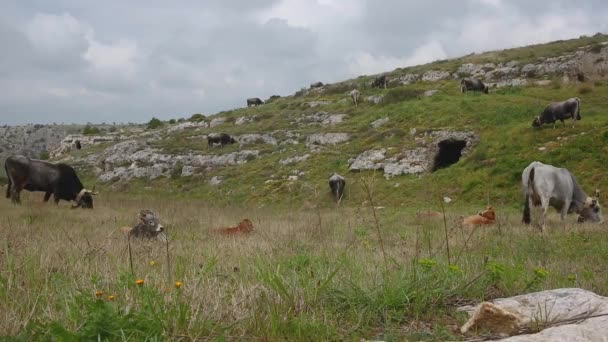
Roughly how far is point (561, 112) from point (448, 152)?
256 inches

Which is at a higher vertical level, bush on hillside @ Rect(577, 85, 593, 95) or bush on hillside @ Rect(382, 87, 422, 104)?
bush on hillside @ Rect(382, 87, 422, 104)

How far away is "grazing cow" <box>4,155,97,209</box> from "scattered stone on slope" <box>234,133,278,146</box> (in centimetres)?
2200

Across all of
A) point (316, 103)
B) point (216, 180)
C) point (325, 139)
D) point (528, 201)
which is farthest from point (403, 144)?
point (316, 103)

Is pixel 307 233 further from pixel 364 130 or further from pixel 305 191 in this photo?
pixel 364 130

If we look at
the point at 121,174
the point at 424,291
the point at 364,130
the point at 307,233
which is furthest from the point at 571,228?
the point at 121,174

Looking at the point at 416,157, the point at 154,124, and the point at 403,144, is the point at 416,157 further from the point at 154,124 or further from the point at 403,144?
the point at 154,124

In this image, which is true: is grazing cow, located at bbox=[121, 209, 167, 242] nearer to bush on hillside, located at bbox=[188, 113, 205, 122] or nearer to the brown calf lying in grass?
the brown calf lying in grass

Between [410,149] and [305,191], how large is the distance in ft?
22.0

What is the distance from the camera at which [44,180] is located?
72.0 ft

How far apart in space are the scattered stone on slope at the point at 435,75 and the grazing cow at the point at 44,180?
136 feet

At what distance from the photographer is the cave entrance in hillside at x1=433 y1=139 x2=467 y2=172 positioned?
92.6 ft

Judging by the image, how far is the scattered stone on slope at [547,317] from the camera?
3031 mm

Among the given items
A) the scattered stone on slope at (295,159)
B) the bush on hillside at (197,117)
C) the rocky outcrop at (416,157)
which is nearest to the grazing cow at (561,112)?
the rocky outcrop at (416,157)

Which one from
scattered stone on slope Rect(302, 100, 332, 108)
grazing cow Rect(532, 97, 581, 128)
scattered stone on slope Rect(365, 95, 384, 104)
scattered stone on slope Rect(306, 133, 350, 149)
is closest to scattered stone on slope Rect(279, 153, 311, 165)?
scattered stone on slope Rect(306, 133, 350, 149)
